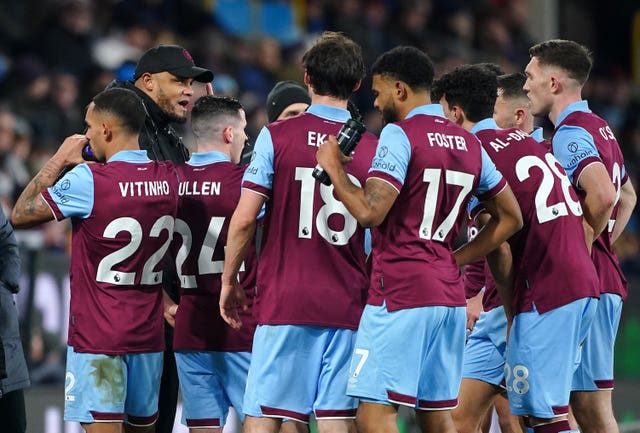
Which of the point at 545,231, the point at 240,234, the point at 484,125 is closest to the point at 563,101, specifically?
the point at 484,125

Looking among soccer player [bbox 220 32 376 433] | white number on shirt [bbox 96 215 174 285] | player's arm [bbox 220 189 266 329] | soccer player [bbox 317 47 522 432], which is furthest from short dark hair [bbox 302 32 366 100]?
white number on shirt [bbox 96 215 174 285]

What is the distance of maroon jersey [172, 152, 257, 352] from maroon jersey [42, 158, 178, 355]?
1.25 feet

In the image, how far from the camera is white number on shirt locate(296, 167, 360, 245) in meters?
5.86

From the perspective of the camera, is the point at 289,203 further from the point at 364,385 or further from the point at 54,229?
the point at 54,229

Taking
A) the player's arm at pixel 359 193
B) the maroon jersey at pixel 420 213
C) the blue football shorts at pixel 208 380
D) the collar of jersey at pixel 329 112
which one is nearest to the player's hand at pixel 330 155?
the player's arm at pixel 359 193

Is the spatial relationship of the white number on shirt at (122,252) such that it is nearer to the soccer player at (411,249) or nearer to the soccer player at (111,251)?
the soccer player at (111,251)

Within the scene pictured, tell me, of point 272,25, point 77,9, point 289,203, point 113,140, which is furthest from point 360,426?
point 272,25

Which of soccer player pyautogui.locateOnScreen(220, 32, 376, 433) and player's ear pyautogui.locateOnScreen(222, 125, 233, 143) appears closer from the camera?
soccer player pyautogui.locateOnScreen(220, 32, 376, 433)

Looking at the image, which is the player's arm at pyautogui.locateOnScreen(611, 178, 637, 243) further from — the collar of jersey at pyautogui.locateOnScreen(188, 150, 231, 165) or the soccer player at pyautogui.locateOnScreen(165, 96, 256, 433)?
the collar of jersey at pyautogui.locateOnScreen(188, 150, 231, 165)

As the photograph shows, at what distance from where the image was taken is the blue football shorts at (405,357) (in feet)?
18.6

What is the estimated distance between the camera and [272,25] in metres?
16.0

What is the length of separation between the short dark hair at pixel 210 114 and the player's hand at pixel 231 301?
1.04 metres

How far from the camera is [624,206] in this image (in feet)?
23.4

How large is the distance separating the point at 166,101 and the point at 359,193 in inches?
72.8
